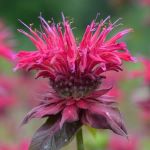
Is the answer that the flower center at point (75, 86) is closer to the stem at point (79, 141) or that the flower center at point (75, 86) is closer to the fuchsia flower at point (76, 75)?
the fuchsia flower at point (76, 75)

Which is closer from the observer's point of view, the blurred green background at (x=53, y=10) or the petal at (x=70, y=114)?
the petal at (x=70, y=114)

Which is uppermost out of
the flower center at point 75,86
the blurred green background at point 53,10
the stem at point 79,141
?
the blurred green background at point 53,10

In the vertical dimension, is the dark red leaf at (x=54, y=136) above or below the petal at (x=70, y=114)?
below

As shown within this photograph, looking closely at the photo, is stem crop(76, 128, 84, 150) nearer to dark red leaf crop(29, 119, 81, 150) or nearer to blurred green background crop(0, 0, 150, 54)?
dark red leaf crop(29, 119, 81, 150)

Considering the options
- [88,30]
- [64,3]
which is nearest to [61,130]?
[88,30]

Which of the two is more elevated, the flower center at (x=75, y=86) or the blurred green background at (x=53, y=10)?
the blurred green background at (x=53, y=10)

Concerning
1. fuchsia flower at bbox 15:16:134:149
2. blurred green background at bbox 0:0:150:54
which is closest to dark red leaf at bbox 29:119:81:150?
fuchsia flower at bbox 15:16:134:149

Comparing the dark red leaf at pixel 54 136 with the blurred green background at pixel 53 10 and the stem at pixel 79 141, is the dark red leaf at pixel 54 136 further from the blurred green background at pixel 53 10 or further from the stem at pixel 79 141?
the blurred green background at pixel 53 10

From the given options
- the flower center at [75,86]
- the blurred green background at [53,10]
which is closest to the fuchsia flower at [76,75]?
the flower center at [75,86]

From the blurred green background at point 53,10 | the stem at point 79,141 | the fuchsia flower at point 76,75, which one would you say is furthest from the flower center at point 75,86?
the blurred green background at point 53,10
